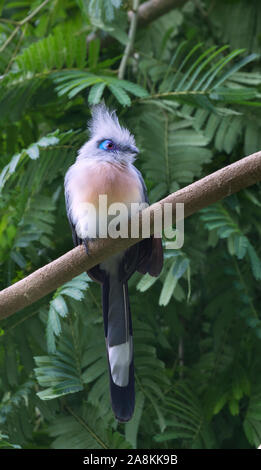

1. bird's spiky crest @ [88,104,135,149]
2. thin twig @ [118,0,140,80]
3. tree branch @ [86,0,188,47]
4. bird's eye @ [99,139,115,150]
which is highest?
tree branch @ [86,0,188,47]

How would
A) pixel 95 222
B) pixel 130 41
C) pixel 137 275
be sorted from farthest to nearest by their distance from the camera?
pixel 130 41 < pixel 137 275 < pixel 95 222

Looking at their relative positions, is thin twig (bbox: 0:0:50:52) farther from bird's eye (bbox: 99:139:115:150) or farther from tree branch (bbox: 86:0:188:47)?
bird's eye (bbox: 99:139:115:150)

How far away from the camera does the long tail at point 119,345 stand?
103 inches

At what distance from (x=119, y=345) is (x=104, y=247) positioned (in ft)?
1.94

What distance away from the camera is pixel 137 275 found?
298cm

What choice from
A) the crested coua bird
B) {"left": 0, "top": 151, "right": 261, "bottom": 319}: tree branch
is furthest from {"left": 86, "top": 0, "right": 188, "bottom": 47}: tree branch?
{"left": 0, "top": 151, "right": 261, "bottom": 319}: tree branch

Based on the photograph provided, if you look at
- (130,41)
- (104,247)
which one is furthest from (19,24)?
(104,247)

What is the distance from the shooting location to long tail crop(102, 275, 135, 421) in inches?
103

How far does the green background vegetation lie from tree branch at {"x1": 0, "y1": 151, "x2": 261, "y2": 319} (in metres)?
0.35

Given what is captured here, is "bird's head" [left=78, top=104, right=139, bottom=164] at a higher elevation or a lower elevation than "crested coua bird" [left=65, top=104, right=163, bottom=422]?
higher

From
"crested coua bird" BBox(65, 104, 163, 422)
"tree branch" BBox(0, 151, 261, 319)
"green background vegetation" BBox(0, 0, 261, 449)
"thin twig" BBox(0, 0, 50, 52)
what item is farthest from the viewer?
"thin twig" BBox(0, 0, 50, 52)

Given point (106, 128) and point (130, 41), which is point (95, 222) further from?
point (130, 41)

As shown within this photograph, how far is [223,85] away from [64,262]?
1588mm
